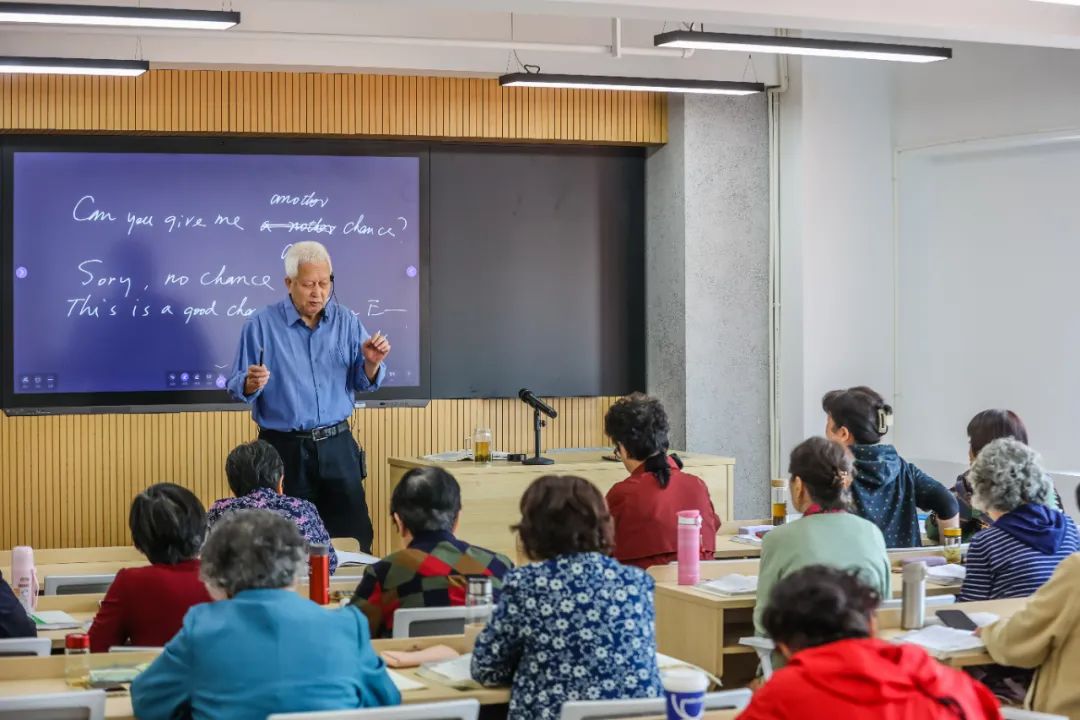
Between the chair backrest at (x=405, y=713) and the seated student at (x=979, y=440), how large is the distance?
3338mm

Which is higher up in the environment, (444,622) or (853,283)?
(853,283)

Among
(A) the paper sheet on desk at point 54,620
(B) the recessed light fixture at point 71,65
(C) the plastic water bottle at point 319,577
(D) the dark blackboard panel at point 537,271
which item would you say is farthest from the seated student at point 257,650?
(D) the dark blackboard panel at point 537,271

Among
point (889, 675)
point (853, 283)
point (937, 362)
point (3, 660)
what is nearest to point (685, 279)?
point (853, 283)

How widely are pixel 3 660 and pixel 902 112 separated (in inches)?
278

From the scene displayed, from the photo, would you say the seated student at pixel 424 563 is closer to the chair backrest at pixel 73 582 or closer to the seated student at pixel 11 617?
the seated student at pixel 11 617

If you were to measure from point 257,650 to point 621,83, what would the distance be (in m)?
5.61

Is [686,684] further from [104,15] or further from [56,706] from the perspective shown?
[104,15]

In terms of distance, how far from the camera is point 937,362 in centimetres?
916

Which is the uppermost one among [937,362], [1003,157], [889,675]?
[1003,157]

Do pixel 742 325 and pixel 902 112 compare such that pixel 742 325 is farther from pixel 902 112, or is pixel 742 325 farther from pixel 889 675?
pixel 889 675

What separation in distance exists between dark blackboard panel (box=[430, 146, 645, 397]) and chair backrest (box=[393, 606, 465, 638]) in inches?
194

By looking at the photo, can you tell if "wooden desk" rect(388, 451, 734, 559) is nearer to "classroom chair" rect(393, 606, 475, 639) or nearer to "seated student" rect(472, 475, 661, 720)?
"classroom chair" rect(393, 606, 475, 639)

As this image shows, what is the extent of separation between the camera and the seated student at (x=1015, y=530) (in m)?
4.67

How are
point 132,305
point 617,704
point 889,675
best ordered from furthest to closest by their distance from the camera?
point 132,305 → point 617,704 → point 889,675
